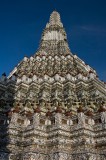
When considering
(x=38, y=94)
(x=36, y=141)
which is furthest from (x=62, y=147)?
(x=38, y=94)

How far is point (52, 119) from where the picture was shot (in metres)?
26.2

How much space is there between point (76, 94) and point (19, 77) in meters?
12.9

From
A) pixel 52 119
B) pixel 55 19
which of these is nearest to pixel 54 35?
pixel 55 19

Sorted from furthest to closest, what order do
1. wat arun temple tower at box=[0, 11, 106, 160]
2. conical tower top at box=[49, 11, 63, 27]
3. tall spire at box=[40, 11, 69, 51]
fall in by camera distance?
1. conical tower top at box=[49, 11, 63, 27]
2. tall spire at box=[40, 11, 69, 51]
3. wat arun temple tower at box=[0, 11, 106, 160]

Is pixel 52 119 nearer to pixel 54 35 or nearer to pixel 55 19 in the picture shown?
pixel 54 35

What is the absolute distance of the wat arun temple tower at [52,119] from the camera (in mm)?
22984

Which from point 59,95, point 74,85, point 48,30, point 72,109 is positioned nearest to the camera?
point 72,109

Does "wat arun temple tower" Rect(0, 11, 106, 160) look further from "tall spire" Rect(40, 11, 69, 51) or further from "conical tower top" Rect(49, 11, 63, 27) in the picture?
"conical tower top" Rect(49, 11, 63, 27)

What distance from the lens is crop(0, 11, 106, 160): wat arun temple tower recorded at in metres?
23.0

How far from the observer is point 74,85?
125ft

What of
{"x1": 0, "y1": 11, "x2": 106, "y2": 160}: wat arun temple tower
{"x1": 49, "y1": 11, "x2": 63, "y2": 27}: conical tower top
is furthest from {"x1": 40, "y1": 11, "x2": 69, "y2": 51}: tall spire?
{"x1": 0, "y1": 11, "x2": 106, "y2": 160}: wat arun temple tower

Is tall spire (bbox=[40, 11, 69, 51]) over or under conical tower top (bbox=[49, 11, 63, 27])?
under

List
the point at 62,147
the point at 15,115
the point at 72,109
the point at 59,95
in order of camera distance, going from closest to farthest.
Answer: the point at 62,147, the point at 15,115, the point at 72,109, the point at 59,95

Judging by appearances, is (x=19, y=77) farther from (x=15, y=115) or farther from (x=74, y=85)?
(x=15, y=115)
